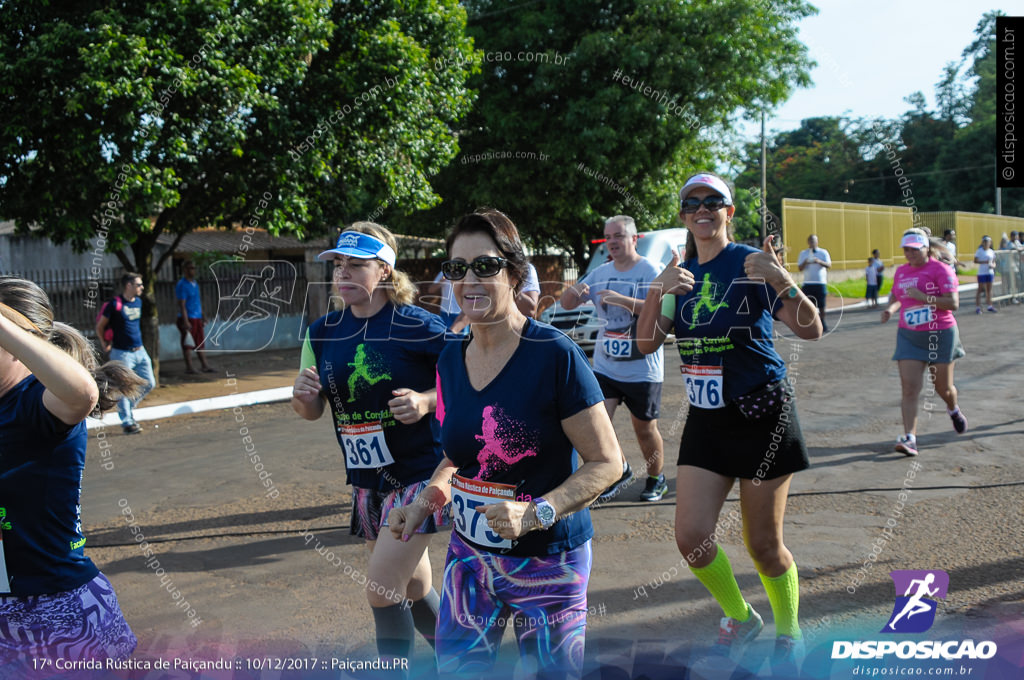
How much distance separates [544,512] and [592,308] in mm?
12590

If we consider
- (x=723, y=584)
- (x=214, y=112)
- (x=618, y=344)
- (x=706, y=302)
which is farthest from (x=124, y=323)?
(x=723, y=584)

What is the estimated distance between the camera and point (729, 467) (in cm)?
340

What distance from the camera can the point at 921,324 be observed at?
711 cm

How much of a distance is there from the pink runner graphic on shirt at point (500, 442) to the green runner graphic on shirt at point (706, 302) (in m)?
1.40

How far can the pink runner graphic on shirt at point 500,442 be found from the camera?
2.46 meters

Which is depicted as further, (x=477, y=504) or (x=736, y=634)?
(x=736, y=634)

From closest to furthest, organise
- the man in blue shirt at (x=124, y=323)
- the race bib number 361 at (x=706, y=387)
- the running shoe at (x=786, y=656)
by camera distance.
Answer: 1. the running shoe at (x=786, y=656)
2. the race bib number 361 at (x=706, y=387)
3. the man in blue shirt at (x=124, y=323)

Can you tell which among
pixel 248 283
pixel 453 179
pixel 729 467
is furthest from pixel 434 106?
pixel 729 467

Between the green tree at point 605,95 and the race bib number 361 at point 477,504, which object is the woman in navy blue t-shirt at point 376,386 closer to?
the race bib number 361 at point 477,504

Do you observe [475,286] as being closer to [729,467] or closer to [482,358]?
[482,358]

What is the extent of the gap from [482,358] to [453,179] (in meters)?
17.9

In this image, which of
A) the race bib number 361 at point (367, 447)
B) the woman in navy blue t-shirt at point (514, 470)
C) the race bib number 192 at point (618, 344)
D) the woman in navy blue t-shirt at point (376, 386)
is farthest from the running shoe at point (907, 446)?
A: the woman in navy blue t-shirt at point (514, 470)

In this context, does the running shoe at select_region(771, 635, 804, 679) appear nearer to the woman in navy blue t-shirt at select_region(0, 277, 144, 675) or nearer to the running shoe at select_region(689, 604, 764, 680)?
the running shoe at select_region(689, 604, 764, 680)

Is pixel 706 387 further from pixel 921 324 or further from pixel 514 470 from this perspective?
pixel 921 324
